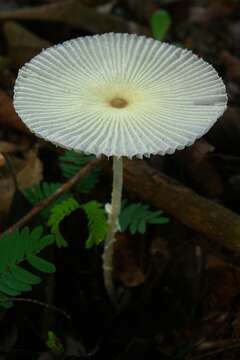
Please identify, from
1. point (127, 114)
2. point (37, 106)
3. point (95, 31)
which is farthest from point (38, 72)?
point (95, 31)

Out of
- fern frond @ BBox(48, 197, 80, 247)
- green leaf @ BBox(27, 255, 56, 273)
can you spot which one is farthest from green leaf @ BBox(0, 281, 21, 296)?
fern frond @ BBox(48, 197, 80, 247)

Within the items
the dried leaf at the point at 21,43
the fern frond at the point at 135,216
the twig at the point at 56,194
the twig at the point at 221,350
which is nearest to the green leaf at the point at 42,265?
the twig at the point at 56,194

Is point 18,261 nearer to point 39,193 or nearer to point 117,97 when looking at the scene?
point 39,193

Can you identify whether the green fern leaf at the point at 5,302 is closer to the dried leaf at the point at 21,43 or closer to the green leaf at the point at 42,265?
the green leaf at the point at 42,265

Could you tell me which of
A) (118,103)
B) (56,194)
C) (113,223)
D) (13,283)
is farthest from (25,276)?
(118,103)

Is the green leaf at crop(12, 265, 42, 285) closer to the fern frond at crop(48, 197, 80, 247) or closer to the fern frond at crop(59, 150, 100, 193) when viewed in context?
the fern frond at crop(48, 197, 80, 247)

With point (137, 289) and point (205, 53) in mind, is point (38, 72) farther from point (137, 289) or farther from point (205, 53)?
point (205, 53)

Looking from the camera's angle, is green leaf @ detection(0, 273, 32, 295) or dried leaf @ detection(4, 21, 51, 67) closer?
green leaf @ detection(0, 273, 32, 295)
